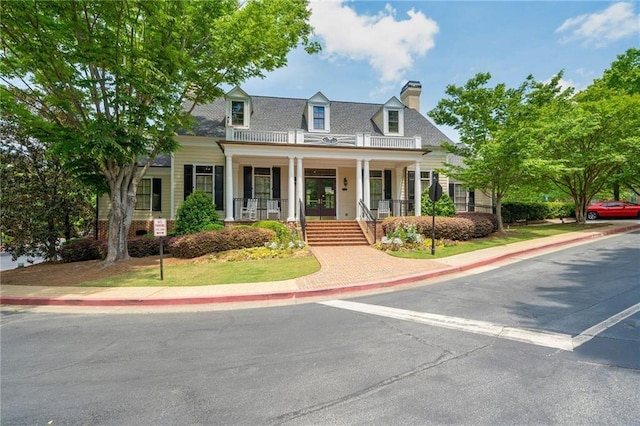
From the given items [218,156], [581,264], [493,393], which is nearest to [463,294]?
[493,393]

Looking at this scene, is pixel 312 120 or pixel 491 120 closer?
pixel 491 120

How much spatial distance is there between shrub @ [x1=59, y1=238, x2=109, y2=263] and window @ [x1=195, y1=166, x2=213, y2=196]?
5767 mm

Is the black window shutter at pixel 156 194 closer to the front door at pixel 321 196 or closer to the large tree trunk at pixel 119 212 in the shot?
the large tree trunk at pixel 119 212

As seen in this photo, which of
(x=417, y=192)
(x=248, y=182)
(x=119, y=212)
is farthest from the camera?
(x=248, y=182)

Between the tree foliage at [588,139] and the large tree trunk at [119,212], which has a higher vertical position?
the tree foliage at [588,139]

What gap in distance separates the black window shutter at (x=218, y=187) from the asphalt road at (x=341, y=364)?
11404 mm

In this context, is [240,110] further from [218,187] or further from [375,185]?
[375,185]

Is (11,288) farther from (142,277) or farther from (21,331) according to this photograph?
(21,331)

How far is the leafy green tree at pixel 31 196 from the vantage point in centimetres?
1241

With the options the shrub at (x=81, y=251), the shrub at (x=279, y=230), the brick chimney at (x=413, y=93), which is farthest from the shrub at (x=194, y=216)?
the brick chimney at (x=413, y=93)

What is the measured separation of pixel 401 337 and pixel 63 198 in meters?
15.1

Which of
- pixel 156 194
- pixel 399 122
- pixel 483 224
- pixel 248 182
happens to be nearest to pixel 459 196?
pixel 483 224

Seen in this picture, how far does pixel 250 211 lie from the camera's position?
53.2 ft

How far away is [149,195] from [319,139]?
10.1 m
